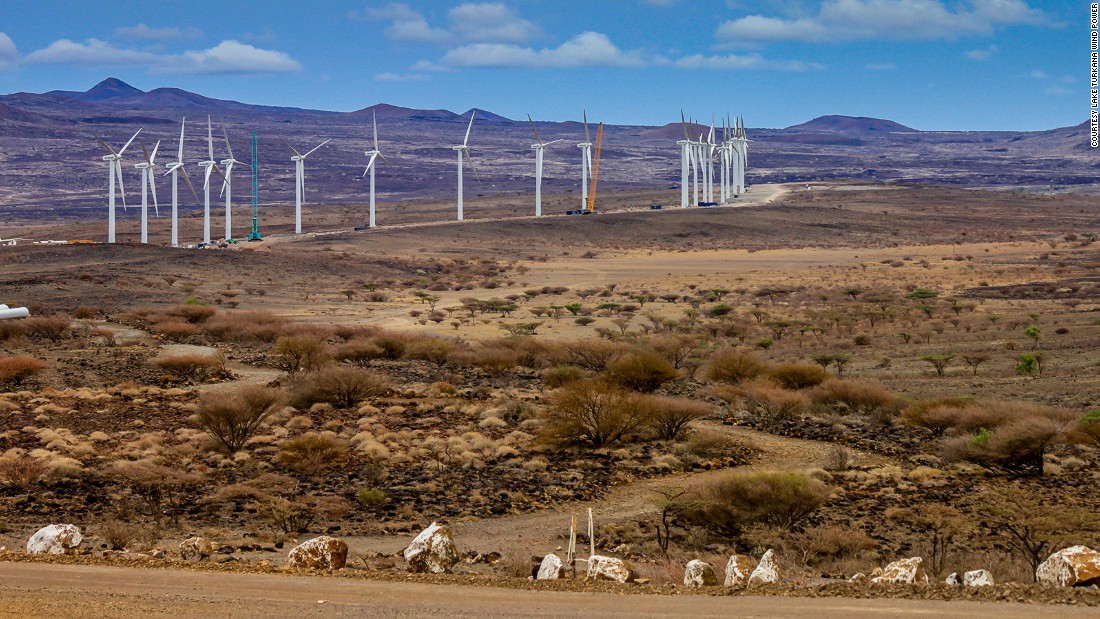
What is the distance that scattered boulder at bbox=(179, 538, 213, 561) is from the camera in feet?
54.3

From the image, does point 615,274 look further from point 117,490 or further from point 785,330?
point 117,490

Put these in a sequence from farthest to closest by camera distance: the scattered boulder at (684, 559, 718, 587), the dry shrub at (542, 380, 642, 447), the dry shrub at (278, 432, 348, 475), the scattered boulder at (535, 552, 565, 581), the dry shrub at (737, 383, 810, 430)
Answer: the dry shrub at (737, 383, 810, 430)
the dry shrub at (542, 380, 642, 447)
the dry shrub at (278, 432, 348, 475)
the scattered boulder at (535, 552, 565, 581)
the scattered boulder at (684, 559, 718, 587)

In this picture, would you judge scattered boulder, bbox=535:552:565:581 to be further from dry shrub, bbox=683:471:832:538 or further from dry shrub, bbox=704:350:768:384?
dry shrub, bbox=704:350:768:384

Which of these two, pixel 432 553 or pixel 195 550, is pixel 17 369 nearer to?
pixel 195 550

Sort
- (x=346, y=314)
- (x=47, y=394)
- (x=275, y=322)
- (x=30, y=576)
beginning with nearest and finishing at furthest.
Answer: (x=30, y=576)
(x=47, y=394)
(x=275, y=322)
(x=346, y=314)

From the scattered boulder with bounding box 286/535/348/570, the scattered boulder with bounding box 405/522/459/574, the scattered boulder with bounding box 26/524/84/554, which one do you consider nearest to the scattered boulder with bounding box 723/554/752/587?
the scattered boulder with bounding box 405/522/459/574

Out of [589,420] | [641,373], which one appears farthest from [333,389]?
[641,373]

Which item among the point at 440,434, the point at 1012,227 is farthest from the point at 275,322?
the point at 1012,227

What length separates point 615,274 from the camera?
8788cm

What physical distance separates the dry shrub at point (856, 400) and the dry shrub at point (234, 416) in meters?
13.6

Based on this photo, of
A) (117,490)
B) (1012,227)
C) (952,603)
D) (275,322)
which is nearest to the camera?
(952,603)

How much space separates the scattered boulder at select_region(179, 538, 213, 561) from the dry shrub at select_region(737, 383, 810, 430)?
16037mm

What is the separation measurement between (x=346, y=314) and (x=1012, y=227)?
96.3m

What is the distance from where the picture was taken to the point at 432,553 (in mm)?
16656
